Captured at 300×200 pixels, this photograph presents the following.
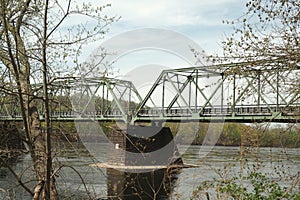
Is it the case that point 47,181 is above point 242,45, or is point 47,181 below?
below

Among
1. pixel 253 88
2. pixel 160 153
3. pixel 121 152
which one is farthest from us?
pixel 160 153

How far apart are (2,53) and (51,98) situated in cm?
85

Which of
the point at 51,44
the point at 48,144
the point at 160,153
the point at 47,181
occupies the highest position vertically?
the point at 51,44

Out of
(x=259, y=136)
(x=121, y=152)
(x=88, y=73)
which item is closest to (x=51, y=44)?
(x=88, y=73)

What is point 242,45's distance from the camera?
6.34m

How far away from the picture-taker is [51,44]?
571 centimetres

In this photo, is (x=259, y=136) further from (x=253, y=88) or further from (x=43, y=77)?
(x=43, y=77)

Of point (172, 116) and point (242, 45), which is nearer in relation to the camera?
point (242, 45)

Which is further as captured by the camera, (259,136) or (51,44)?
(259,136)

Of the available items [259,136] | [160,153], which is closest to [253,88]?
[259,136]

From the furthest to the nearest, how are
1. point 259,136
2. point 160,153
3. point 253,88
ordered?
point 160,153
point 259,136
point 253,88

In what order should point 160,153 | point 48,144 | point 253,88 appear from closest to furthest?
1. point 48,144
2. point 253,88
3. point 160,153

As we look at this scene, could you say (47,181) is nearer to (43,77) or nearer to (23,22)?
(43,77)

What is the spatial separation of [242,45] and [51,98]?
290 cm
